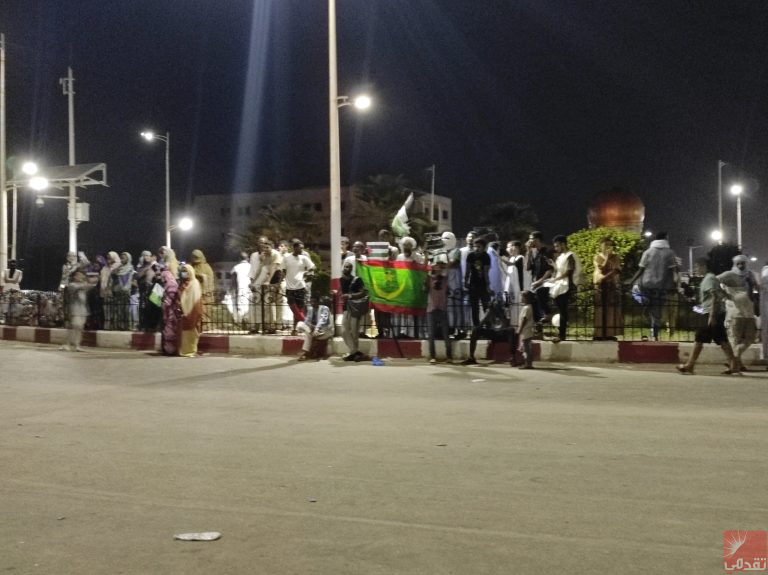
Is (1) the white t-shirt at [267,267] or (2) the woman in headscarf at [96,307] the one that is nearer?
(1) the white t-shirt at [267,267]

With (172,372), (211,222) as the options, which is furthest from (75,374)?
(211,222)

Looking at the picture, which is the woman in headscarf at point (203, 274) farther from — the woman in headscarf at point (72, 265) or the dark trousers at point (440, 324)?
the dark trousers at point (440, 324)

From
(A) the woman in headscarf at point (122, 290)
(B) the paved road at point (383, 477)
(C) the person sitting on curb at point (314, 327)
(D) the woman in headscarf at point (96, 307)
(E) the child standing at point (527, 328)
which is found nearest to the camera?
(B) the paved road at point (383, 477)

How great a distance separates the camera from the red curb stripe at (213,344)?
50.6ft

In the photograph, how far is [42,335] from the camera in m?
18.8

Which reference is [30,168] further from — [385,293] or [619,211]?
[619,211]

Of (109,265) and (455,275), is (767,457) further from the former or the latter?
(109,265)

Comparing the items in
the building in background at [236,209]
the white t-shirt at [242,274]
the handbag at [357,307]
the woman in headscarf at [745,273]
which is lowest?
the handbag at [357,307]

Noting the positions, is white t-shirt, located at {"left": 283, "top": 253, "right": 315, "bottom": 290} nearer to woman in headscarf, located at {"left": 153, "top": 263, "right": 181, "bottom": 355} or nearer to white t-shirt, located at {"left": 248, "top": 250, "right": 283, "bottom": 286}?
white t-shirt, located at {"left": 248, "top": 250, "right": 283, "bottom": 286}

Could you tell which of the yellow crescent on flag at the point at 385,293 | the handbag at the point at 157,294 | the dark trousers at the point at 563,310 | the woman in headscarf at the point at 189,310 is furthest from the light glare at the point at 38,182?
the dark trousers at the point at 563,310

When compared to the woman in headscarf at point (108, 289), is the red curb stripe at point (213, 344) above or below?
below

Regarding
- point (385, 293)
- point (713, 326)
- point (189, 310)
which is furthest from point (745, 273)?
point (189, 310)

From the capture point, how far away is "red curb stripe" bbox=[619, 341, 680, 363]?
40.5 ft

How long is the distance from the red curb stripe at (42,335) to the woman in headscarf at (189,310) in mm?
5389
